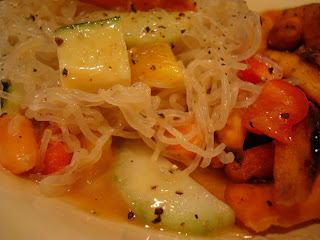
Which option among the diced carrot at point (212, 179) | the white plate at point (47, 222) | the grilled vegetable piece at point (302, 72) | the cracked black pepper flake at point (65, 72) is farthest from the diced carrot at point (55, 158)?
the grilled vegetable piece at point (302, 72)

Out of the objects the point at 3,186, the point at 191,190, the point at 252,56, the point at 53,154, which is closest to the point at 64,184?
the point at 53,154

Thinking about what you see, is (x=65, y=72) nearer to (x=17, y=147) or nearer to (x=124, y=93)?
(x=124, y=93)

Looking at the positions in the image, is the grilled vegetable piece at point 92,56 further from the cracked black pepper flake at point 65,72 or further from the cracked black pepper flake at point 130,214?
the cracked black pepper flake at point 130,214

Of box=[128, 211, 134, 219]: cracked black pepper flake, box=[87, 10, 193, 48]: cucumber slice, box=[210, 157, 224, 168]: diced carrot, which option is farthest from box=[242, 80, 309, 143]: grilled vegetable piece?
box=[128, 211, 134, 219]: cracked black pepper flake

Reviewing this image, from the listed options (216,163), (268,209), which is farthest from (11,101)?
(268,209)

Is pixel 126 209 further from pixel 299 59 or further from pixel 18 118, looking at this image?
pixel 299 59

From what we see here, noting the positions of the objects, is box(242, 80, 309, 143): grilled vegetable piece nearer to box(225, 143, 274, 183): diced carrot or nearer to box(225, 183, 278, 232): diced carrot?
box(225, 143, 274, 183): diced carrot

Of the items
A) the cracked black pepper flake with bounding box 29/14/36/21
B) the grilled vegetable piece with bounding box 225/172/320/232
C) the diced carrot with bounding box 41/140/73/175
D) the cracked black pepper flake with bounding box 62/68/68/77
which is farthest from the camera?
the cracked black pepper flake with bounding box 29/14/36/21
